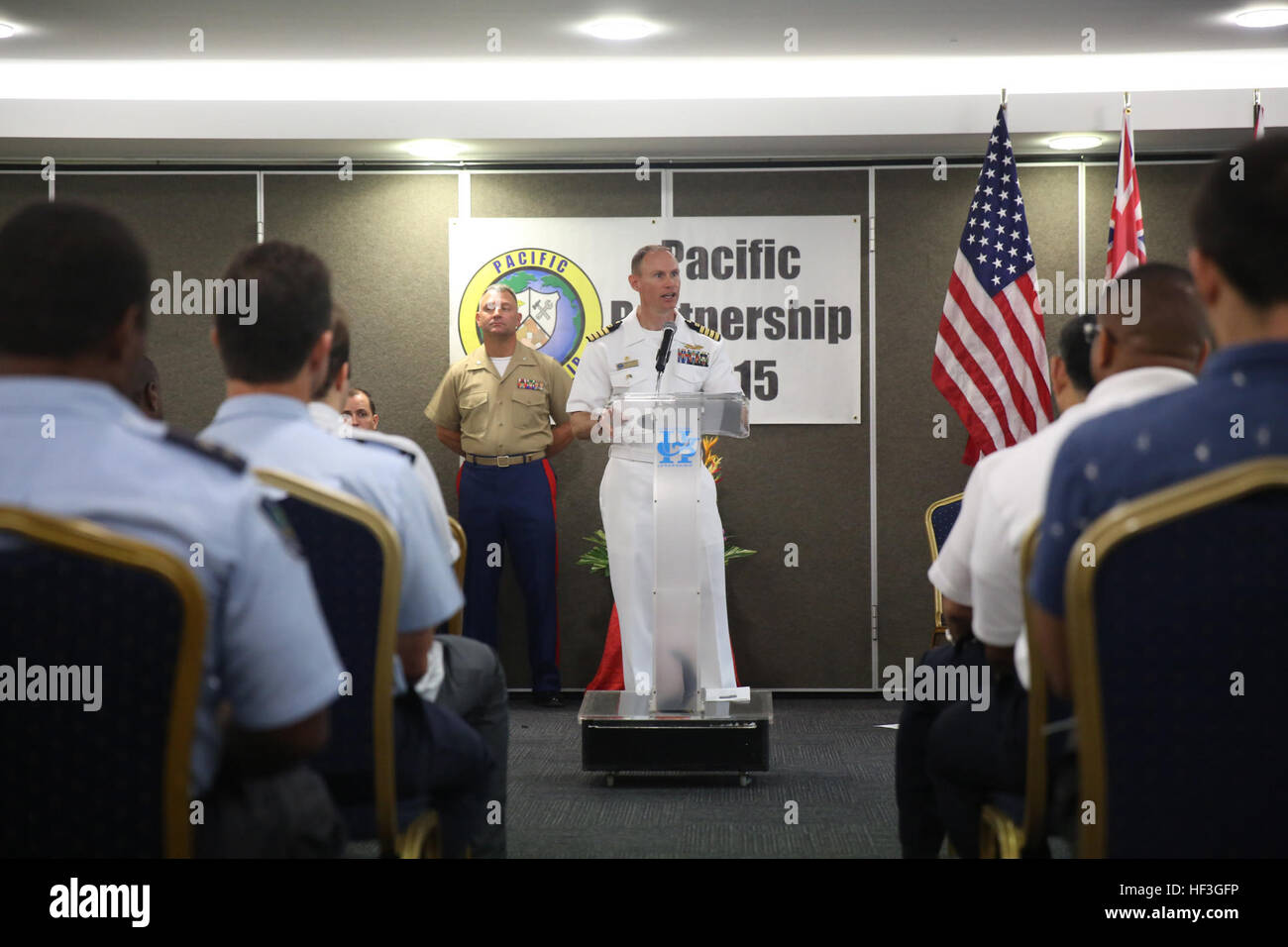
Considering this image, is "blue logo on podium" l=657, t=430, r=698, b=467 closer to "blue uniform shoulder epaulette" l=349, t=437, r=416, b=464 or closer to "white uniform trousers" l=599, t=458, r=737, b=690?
"white uniform trousers" l=599, t=458, r=737, b=690

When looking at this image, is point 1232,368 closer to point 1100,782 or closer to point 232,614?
point 1100,782

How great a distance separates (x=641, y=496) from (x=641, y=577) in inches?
12.5

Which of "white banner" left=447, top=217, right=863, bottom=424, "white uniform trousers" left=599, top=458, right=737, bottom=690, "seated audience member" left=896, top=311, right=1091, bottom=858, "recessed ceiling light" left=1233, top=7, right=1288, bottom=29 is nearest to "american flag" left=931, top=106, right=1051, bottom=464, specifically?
"white banner" left=447, top=217, right=863, bottom=424

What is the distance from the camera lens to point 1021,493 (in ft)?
6.26

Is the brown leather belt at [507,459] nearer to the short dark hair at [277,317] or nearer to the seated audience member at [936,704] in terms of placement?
the seated audience member at [936,704]

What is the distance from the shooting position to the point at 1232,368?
1348 millimetres

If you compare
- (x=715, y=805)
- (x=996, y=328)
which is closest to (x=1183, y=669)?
(x=715, y=805)

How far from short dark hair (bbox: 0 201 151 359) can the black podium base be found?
113 inches

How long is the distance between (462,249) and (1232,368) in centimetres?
494

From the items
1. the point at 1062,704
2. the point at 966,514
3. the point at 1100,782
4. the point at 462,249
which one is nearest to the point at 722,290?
the point at 462,249

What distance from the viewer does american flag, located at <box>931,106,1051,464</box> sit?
4.95 meters

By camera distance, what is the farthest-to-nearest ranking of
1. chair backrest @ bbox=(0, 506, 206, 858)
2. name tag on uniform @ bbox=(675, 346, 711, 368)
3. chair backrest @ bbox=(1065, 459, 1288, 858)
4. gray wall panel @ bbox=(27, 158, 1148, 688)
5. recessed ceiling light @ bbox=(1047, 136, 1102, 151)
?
gray wall panel @ bbox=(27, 158, 1148, 688)
recessed ceiling light @ bbox=(1047, 136, 1102, 151)
name tag on uniform @ bbox=(675, 346, 711, 368)
chair backrest @ bbox=(1065, 459, 1288, 858)
chair backrest @ bbox=(0, 506, 206, 858)

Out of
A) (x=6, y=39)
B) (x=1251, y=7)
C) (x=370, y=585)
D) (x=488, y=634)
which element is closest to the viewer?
(x=370, y=585)

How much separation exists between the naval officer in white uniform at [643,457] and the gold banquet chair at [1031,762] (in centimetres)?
259
